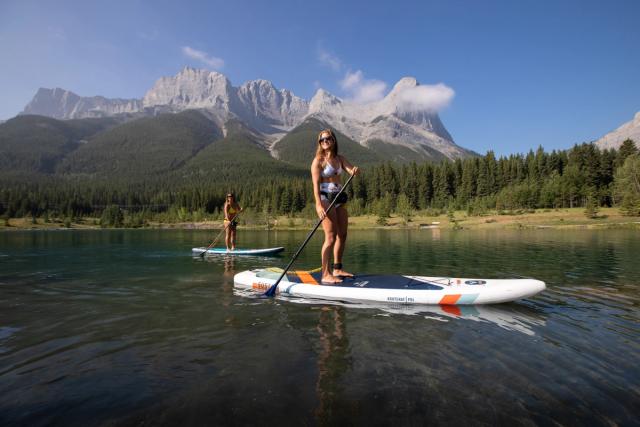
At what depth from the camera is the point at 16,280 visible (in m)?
15.1

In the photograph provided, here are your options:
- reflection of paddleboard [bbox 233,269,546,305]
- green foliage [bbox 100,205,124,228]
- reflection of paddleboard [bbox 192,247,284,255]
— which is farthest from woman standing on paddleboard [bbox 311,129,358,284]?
green foliage [bbox 100,205,124,228]

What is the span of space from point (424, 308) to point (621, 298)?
6417 mm

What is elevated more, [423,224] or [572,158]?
[572,158]

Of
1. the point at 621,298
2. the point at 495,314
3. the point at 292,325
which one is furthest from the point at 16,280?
the point at 621,298

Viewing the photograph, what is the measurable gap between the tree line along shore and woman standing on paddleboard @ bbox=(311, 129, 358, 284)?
83.3 meters

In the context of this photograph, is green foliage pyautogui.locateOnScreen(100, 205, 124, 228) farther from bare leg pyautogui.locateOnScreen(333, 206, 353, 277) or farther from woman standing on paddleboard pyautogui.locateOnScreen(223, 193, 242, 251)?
bare leg pyautogui.locateOnScreen(333, 206, 353, 277)

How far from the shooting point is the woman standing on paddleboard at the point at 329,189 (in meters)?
11.0

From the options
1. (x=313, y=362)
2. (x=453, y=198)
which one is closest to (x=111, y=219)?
(x=453, y=198)

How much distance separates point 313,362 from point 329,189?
6.21 m

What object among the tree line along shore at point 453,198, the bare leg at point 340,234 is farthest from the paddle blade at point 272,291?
the tree line along shore at point 453,198

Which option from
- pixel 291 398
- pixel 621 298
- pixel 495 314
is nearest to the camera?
pixel 291 398

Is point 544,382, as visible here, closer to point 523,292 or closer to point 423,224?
point 523,292

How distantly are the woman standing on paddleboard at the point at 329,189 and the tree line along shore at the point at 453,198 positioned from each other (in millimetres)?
83330

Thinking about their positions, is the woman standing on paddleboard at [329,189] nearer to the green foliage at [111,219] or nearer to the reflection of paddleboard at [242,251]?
the reflection of paddleboard at [242,251]
